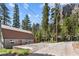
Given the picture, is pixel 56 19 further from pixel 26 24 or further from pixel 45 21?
pixel 26 24

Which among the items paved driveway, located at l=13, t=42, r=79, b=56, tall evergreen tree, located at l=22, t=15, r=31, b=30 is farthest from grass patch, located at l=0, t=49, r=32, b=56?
tall evergreen tree, located at l=22, t=15, r=31, b=30

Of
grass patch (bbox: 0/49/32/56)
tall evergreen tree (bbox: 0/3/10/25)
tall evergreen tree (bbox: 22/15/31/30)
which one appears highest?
tall evergreen tree (bbox: 0/3/10/25)

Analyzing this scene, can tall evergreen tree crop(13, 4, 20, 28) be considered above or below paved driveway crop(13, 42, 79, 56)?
above

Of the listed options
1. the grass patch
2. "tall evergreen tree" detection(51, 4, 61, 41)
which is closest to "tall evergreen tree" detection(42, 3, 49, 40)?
"tall evergreen tree" detection(51, 4, 61, 41)

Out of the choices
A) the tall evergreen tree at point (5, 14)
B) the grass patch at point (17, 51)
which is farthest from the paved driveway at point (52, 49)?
the tall evergreen tree at point (5, 14)

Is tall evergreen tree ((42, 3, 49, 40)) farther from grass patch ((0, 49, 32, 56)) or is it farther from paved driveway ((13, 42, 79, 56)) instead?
grass patch ((0, 49, 32, 56))

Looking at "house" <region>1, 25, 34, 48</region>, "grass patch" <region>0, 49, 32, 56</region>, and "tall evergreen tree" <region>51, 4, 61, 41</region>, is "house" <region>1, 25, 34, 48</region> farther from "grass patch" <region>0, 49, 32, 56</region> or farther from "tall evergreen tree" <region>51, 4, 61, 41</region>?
"tall evergreen tree" <region>51, 4, 61, 41</region>

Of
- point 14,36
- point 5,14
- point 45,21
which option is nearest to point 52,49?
point 45,21
